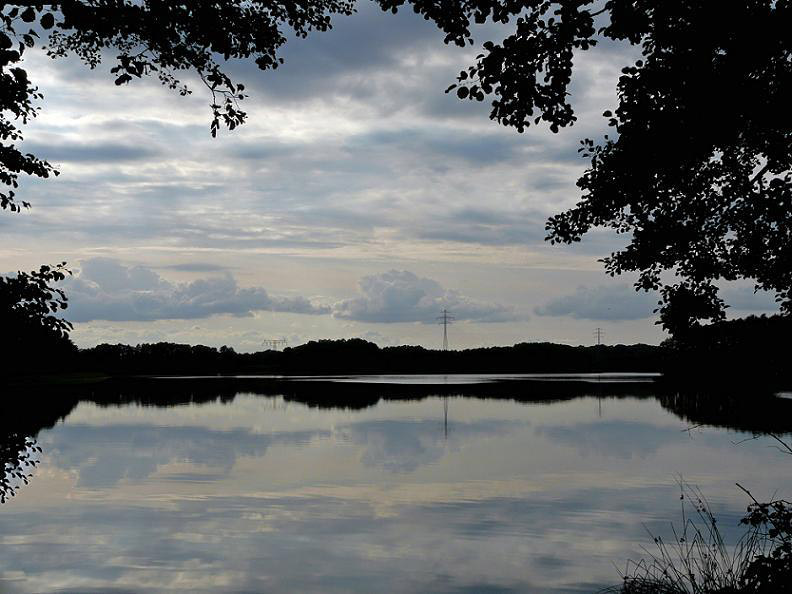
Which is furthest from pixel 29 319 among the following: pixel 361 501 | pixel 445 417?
pixel 445 417

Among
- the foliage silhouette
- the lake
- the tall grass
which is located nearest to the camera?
the tall grass

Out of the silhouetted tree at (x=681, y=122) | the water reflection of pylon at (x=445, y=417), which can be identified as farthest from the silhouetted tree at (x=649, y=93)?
the water reflection of pylon at (x=445, y=417)

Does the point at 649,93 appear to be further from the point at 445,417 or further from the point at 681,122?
the point at 445,417

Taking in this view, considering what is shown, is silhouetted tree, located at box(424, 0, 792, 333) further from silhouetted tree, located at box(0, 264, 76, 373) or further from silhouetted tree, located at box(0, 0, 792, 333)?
silhouetted tree, located at box(0, 264, 76, 373)

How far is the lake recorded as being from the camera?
18672mm

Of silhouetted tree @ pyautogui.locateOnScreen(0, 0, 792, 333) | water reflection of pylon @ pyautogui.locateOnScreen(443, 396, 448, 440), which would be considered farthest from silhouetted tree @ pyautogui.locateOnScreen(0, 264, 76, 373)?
water reflection of pylon @ pyautogui.locateOnScreen(443, 396, 448, 440)

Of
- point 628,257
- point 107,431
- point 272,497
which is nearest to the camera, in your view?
point 628,257

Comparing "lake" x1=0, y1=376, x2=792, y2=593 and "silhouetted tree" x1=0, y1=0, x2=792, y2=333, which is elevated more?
"silhouetted tree" x1=0, y1=0, x2=792, y2=333

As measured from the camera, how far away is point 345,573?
1869 centimetres

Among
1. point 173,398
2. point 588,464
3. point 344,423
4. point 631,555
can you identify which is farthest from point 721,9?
point 173,398

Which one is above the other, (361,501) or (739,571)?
(739,571)

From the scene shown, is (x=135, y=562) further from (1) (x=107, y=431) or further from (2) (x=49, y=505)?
(1) (x=107, y=431)

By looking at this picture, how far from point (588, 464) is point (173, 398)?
233ft

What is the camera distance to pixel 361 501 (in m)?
28.2
